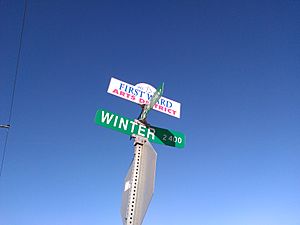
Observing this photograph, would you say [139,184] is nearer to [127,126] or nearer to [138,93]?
[127,126]

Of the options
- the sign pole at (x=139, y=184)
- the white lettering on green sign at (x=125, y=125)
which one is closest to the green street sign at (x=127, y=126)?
the white lettering on green sign at (x=125, y=125)

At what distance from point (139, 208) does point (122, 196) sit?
41cm

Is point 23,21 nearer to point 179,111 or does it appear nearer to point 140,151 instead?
point 179,111

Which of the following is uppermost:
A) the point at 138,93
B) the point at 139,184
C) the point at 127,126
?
the point at 138,93

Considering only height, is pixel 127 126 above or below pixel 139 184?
above

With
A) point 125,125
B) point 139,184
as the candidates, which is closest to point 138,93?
point 125,125

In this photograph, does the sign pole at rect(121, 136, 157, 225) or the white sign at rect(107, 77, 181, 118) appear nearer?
the sign pole at rect(121, 136, 157, 225)

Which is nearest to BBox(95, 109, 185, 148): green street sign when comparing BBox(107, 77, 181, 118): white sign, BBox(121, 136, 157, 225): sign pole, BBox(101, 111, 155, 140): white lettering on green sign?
BBox(101, 111, 155, 140): white lettering on green sign

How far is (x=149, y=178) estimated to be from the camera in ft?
10.3

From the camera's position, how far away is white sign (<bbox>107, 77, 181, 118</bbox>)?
393 cm

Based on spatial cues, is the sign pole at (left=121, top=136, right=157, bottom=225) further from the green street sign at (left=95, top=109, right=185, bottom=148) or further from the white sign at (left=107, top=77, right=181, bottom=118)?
the white sign at (left=107, top=77, right=181, bottom=118)

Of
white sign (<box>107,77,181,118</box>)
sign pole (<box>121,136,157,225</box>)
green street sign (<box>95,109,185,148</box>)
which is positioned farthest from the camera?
white sign (<box>107,77,181,118</box>)

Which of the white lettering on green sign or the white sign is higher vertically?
the white sign

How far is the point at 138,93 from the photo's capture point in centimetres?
395
